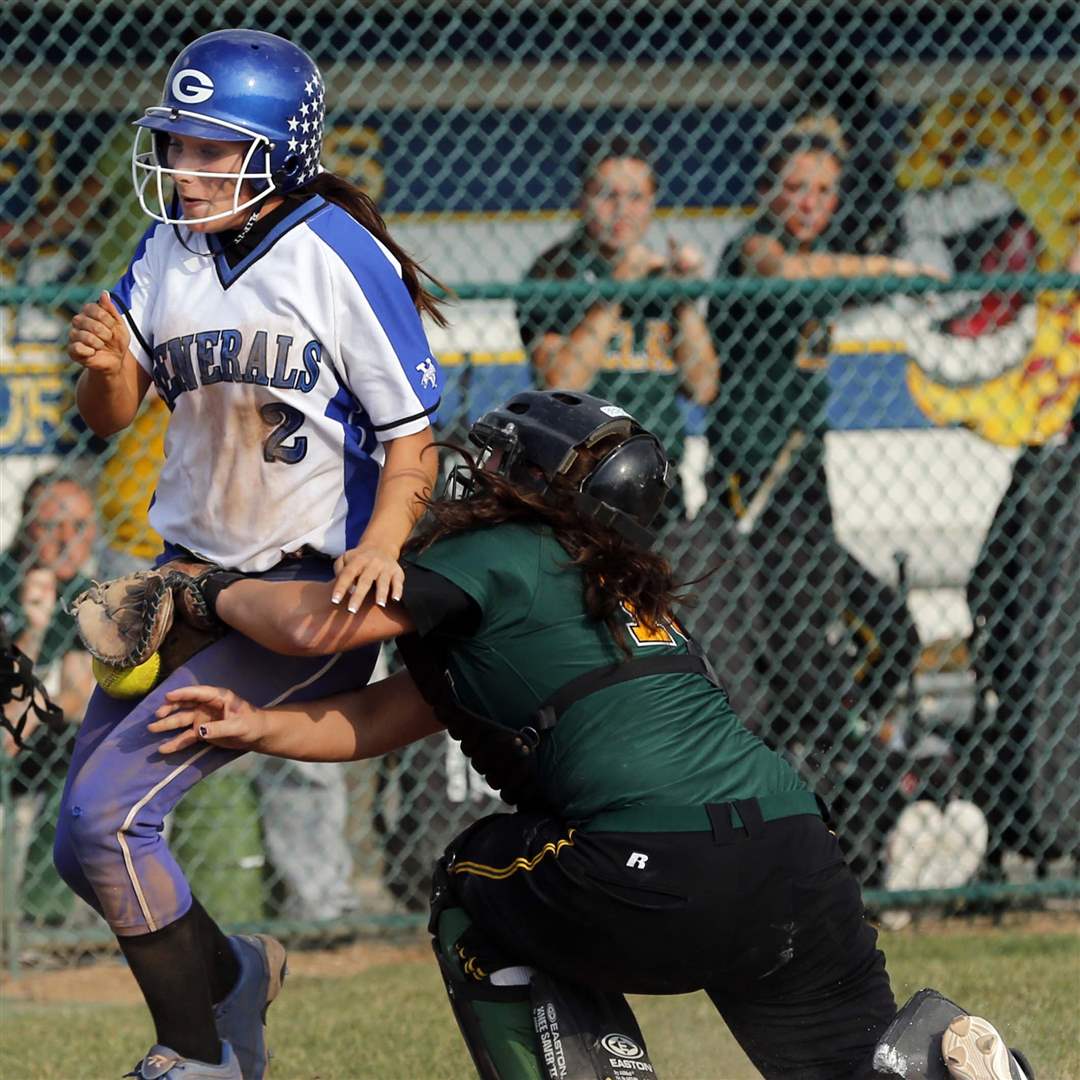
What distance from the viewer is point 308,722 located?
10.7 ft

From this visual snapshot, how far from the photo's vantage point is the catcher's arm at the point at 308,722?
3139 millimetres

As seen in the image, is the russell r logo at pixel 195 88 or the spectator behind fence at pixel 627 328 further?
the spectator behind fence at pixel 627 328

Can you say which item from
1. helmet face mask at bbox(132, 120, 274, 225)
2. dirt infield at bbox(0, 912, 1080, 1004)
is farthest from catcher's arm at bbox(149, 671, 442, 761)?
dirt infield at bbox(0, 912, 1080, 1004)

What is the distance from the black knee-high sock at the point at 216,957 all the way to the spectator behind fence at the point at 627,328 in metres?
2.61

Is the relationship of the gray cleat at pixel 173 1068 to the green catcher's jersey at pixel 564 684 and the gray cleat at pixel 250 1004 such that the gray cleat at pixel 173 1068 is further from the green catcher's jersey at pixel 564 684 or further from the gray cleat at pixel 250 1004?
the green catcher's jersey at pixel 564 684

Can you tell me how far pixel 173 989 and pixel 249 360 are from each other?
112 centimetres

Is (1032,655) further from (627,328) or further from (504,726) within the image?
(504,726)

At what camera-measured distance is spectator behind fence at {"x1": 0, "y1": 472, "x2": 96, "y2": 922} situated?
5648 millimetres

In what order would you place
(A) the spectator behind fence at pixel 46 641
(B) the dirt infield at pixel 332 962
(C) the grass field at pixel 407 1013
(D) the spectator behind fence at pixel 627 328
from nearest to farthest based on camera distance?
1. (C) the grass field at pixel 407 1013
2. (B) the dirt infield at pixel 332 962
3. (A) the spectator behind fence at pixel 46 641
4. (D) the spectator behind fence at pixel 627 328

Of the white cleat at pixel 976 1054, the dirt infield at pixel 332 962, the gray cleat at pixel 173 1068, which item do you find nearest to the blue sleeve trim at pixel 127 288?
the gray cleat at pixel 173 1068

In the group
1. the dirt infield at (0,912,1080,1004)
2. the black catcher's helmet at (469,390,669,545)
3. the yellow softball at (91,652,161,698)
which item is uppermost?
the black catcher's helmet at (469,390,669,545)

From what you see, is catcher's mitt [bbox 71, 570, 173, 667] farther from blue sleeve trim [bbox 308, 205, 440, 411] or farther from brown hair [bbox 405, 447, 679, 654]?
blue sleeve trim [bbox 308, 205, 440, 411]

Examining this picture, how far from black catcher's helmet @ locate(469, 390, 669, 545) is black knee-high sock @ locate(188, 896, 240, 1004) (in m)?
1.02

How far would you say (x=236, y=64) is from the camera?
3266mm
